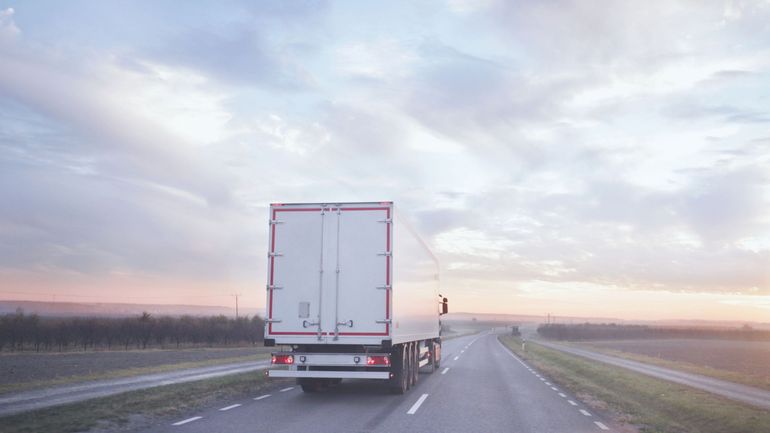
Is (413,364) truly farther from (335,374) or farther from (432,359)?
(432,359)

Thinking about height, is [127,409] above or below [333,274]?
below

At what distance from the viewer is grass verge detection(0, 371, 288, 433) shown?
1052 cm

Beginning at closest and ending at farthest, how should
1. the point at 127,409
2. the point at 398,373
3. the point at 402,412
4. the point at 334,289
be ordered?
the point at 127,409, the point at 402,412, the point at 334,289, the point at 398,373

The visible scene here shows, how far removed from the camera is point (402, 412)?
1277 cm

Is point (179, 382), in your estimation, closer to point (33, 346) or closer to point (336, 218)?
point (336, 218)

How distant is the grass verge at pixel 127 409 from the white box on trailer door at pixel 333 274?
2457 mm

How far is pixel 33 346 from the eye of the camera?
4628cm

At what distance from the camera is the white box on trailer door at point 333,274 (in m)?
14.6

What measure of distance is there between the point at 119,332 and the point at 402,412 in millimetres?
45742

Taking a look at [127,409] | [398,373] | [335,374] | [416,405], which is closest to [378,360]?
[335,374]

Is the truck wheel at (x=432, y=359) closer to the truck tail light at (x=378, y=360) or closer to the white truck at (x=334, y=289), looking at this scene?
the white truck at (x=334, y=289)

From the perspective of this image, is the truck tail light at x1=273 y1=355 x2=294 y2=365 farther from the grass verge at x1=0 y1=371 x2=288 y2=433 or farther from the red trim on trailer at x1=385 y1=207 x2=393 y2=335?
the red trim on trailer at x1=385 y1=207 x2=393 y2=335

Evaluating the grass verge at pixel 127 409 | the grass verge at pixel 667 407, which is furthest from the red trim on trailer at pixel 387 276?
the grass verge at pixel 667 407

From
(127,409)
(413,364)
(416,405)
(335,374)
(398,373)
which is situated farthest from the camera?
(413,364)
